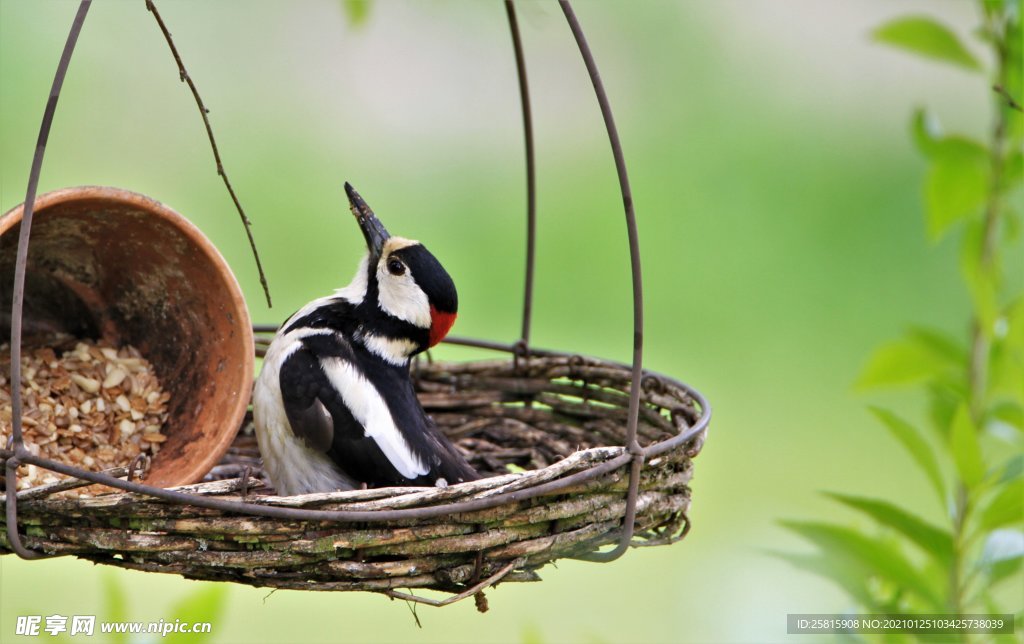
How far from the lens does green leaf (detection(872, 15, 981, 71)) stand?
6.72ft

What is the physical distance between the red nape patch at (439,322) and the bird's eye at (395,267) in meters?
0.10

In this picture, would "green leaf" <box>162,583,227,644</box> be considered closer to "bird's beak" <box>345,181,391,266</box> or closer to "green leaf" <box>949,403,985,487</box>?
"bird's beak" <box>345,181,391,266</box>

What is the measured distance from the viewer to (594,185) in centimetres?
718

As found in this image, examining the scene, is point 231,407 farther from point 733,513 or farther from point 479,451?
point 733,513

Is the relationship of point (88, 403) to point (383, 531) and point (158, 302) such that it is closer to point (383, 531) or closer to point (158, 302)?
point (158, 302)

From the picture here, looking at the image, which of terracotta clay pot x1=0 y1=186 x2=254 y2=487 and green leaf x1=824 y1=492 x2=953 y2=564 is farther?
terracotta clay pot x1=0 y1=186 x2=254 y2=487

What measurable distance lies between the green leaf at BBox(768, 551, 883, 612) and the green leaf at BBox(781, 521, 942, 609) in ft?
0.04

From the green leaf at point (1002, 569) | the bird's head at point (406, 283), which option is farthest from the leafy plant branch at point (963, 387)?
the bird's head at point (406, 283)

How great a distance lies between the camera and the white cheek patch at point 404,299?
2322mm

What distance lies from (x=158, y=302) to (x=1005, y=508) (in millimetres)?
1650

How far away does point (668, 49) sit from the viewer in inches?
313

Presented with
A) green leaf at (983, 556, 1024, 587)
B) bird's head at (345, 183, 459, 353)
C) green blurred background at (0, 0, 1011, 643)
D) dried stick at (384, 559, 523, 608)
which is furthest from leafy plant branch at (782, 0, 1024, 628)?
green blurred background at (0, 0, 1011, 643)

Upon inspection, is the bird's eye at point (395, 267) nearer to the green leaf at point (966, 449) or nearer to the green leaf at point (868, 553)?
the green leaf at point (868, 553)

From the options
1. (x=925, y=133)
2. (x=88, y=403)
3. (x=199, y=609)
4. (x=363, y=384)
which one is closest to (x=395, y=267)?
(x=363, y=384)
